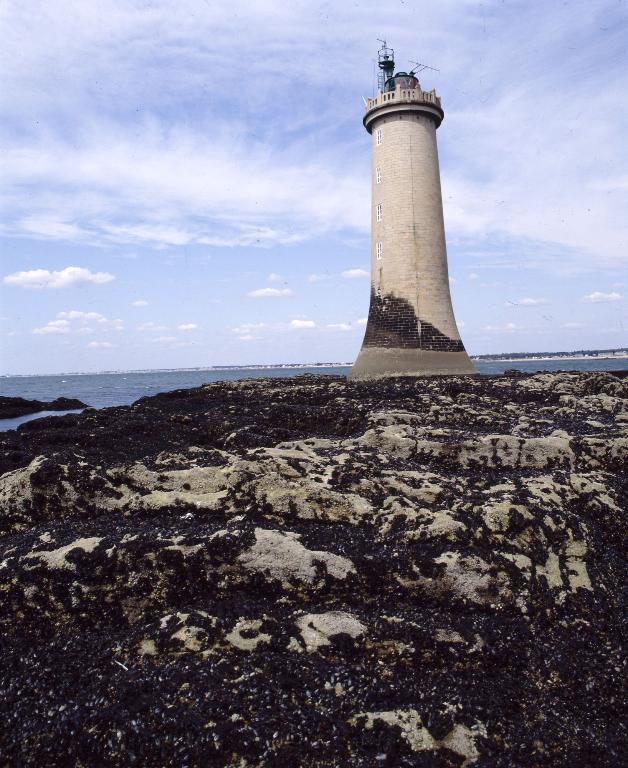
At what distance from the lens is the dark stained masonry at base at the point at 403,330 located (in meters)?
27.7

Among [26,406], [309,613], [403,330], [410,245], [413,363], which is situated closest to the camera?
[309,613]

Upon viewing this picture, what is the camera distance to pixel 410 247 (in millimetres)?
27812

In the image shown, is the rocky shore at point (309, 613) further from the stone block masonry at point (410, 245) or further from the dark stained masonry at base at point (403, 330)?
the stone block masonry at point (410, 245)

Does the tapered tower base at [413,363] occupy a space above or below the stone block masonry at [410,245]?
below

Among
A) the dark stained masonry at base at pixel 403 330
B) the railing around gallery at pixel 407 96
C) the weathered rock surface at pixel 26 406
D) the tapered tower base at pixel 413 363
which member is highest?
the railing around gallery at pixel 407 96

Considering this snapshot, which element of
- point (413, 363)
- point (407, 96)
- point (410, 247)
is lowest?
point (413, 363)

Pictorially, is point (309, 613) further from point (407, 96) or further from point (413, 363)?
point (407, 96)

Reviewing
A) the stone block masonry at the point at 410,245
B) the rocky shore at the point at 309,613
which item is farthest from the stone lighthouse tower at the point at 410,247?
the rocky shore at the point at 309,613

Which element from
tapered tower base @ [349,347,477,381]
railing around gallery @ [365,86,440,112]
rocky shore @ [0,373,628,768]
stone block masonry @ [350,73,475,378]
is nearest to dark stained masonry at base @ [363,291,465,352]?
stone block masonry @ [350,73,475,378]

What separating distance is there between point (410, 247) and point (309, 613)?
2538 cm

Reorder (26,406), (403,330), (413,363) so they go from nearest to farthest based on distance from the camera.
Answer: (413,363)
(403,330)
(26,406)

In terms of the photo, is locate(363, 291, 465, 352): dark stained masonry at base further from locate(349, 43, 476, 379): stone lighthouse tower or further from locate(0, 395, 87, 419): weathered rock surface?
locate(0, 395, 87, 419): weathered rock surface

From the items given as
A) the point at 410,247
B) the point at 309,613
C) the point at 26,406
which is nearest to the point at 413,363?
the point at 410,247

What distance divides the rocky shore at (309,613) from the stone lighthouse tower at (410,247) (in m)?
21.2
